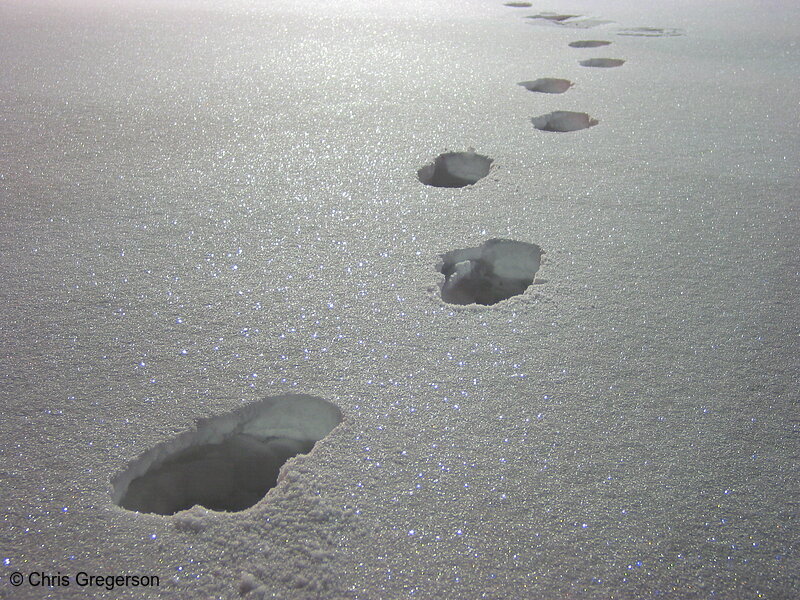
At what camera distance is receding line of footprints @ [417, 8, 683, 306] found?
129 cm

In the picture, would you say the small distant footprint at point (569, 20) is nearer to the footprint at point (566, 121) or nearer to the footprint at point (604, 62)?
the footprint at point (604, 62)

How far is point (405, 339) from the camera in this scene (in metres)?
1.05

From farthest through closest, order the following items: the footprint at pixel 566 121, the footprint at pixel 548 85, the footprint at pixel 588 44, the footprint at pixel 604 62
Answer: the footprint at pixel 588 44, the footprint at pixel 604 62, the footprint at pixel 548 85, the footprint at pixel 566 121

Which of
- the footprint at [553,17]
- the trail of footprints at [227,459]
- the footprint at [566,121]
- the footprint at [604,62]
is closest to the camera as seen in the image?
the trail of footprints at [227,459]

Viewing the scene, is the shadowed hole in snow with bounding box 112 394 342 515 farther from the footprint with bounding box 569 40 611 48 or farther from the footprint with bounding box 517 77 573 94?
the footprint with bounding box 569 40 611 48

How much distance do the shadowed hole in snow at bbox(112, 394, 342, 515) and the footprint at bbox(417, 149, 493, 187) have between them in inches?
38.2

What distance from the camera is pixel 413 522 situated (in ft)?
2.47

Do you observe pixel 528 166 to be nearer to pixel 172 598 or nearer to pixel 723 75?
pixel 172 598

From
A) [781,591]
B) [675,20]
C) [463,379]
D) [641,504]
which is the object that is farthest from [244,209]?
[675,20]

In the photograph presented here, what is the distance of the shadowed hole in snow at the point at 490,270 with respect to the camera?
1283mm

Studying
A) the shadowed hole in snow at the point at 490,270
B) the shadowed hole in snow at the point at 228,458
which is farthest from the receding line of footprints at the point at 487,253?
the shadowed hole in snow at the point at 228,458

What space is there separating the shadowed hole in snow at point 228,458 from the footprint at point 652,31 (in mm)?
3530

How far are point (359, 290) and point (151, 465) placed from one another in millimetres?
505

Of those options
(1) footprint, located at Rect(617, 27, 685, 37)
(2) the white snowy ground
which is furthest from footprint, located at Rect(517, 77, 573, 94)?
(1) footprint, located at Rect(617, 27, 685, 37)
